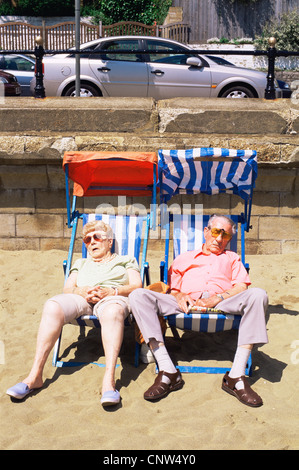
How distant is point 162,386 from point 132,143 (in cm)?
298

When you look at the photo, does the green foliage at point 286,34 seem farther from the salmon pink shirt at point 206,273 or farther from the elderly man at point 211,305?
the elderly man at point 211,305

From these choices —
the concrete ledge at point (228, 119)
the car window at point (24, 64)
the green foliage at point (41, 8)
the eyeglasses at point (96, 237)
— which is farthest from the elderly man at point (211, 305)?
the green foliage at point (41, 8)

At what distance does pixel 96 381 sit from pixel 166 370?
50 centimetres

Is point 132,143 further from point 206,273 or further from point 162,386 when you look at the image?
point 162,386

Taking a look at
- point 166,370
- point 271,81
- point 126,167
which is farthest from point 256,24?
point 166,370

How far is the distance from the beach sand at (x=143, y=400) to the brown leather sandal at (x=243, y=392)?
1.5 inches

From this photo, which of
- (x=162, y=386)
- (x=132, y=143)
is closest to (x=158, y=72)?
(x=132, y=143)

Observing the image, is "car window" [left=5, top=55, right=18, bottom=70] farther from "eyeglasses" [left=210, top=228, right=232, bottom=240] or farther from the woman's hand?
the woman's hand

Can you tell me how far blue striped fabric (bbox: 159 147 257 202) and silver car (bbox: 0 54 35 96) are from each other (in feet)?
23.3

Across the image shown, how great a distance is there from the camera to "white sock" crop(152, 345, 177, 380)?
4.01 metres

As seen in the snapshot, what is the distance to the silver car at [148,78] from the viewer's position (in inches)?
390

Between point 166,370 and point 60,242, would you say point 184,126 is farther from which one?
point 166,370

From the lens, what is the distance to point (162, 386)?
3.92 m

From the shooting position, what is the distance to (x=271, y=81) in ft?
21.7
